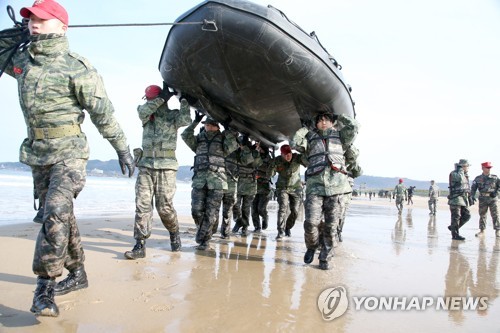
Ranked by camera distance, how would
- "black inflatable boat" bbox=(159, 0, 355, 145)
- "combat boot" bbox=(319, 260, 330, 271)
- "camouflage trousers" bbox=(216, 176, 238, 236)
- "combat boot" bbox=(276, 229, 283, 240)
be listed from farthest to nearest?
"combat boot" bbox=(276, 229, 283, 240) < "camouflage trousers" bbox=(216, 176, 238, 236) < "combat boot" bbox=(319, 260, 330, 271) < "black inflatable boat" bbox=(159, 0, 355, 145)

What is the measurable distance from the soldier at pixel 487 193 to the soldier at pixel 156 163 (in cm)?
823

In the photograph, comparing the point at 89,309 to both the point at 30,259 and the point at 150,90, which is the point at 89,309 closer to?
the point at 30,259

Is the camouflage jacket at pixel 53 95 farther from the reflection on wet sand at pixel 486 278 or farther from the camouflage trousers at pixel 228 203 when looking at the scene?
the camouflage trousers at pixel 228 203

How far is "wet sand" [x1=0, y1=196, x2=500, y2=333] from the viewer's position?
223 cm

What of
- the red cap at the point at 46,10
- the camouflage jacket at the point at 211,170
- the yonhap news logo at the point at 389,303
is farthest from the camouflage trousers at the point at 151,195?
the yonhap news logo at the point at 389,303

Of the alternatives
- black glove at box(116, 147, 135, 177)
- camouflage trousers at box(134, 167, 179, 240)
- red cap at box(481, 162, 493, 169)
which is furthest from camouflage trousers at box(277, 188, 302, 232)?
red cap at box(481, 162, 493, 169)

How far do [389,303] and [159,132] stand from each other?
10.1 ft

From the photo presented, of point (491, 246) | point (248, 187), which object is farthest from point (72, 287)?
point (491, 246)

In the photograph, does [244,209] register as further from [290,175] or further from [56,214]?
[56,214]

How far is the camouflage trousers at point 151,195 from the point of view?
4.09 m

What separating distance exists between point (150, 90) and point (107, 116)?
170 centimetres

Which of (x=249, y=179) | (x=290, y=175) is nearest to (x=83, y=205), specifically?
(x=249, y=179)

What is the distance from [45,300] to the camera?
85.0 inches

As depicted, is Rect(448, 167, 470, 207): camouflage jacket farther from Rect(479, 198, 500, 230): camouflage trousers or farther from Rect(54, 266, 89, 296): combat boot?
Rect(54, 266, 89, 296): combat boot
